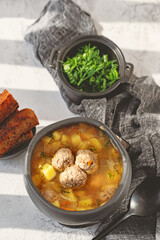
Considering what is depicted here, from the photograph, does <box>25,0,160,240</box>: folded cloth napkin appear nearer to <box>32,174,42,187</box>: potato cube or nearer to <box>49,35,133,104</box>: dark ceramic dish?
<box>49,35,133,104</box>: dark ceramic dish

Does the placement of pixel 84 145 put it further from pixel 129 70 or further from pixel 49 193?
pixel 129 70

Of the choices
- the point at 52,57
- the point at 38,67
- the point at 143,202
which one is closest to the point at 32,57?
the point at 38,67

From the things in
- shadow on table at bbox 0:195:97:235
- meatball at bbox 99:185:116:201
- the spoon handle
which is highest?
meatball at bbox 99:185:116:201

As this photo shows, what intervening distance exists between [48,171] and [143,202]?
56 cm

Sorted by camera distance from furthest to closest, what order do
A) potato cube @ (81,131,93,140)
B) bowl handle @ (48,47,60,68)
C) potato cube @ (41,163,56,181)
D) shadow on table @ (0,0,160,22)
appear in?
shadow on table @ (0,0,160,22) < bowl handle @ (48,47,60,68) < potato cube @ (81,131,93,140) < potato cube @ (41,163,56,181)

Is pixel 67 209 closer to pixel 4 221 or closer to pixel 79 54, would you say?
pixel 4 221

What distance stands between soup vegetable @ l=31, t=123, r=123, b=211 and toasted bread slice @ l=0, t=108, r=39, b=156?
0.76 feet

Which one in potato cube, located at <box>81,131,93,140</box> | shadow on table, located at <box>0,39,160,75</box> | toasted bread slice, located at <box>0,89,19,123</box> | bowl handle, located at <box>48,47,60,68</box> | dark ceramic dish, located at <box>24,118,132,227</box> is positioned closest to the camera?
dark ceramic dish, located at <box>24,118,132,227</box>

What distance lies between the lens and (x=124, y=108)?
217cm

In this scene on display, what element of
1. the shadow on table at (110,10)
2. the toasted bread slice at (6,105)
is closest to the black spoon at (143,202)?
the toasted bread slice at (6,105)

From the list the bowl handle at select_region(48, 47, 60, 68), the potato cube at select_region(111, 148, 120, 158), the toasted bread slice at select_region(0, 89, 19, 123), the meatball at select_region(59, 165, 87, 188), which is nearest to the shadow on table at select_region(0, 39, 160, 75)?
the bowl handle at select_region(48, 47, 60, 68)

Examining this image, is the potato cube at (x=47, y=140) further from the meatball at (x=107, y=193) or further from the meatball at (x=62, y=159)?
the meatball at (x=107, y=193)

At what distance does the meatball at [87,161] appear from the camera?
173 centimetres

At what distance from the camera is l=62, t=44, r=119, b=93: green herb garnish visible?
7.10 ft
